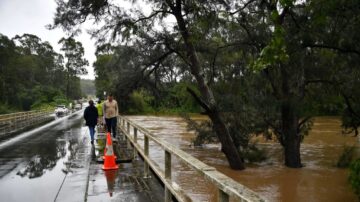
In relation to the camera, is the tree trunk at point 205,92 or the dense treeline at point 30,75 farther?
the dense treeline at point 30,75

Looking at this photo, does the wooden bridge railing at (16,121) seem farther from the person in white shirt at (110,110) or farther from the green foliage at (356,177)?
the green foliage at (356,177)

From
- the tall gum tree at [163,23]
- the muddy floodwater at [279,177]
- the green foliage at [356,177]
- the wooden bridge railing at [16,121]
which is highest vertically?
the tall gum tree at [163,23]

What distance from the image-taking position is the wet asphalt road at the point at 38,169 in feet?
27.1

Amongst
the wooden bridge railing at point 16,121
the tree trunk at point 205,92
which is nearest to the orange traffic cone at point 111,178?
the tree trunk at point 205,92

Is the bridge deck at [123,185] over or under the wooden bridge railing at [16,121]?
under

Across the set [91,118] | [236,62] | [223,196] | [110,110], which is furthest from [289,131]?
[223,196]

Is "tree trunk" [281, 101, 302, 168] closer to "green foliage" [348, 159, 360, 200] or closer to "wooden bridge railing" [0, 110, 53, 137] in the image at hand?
"green foliage" [348, 159, 360, 200]

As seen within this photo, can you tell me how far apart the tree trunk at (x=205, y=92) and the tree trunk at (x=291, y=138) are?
8.81 feet

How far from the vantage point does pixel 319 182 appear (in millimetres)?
14773

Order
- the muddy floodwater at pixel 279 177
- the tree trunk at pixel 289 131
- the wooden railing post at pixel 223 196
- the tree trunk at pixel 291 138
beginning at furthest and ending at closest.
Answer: the tree trunk at pixel 291 138
the tree trunk at pixel 289 131
the muddy floodwater at pixel 279 177
the wooden railing post at pixel 223 196

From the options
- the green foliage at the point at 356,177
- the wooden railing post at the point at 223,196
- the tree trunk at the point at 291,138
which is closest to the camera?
the wooden railing post at the point at 223,196

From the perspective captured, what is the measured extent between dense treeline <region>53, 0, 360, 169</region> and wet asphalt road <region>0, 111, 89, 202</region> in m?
3.56

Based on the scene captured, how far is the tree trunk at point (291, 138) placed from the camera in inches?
683

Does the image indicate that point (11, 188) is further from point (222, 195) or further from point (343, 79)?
point (343, 79)
